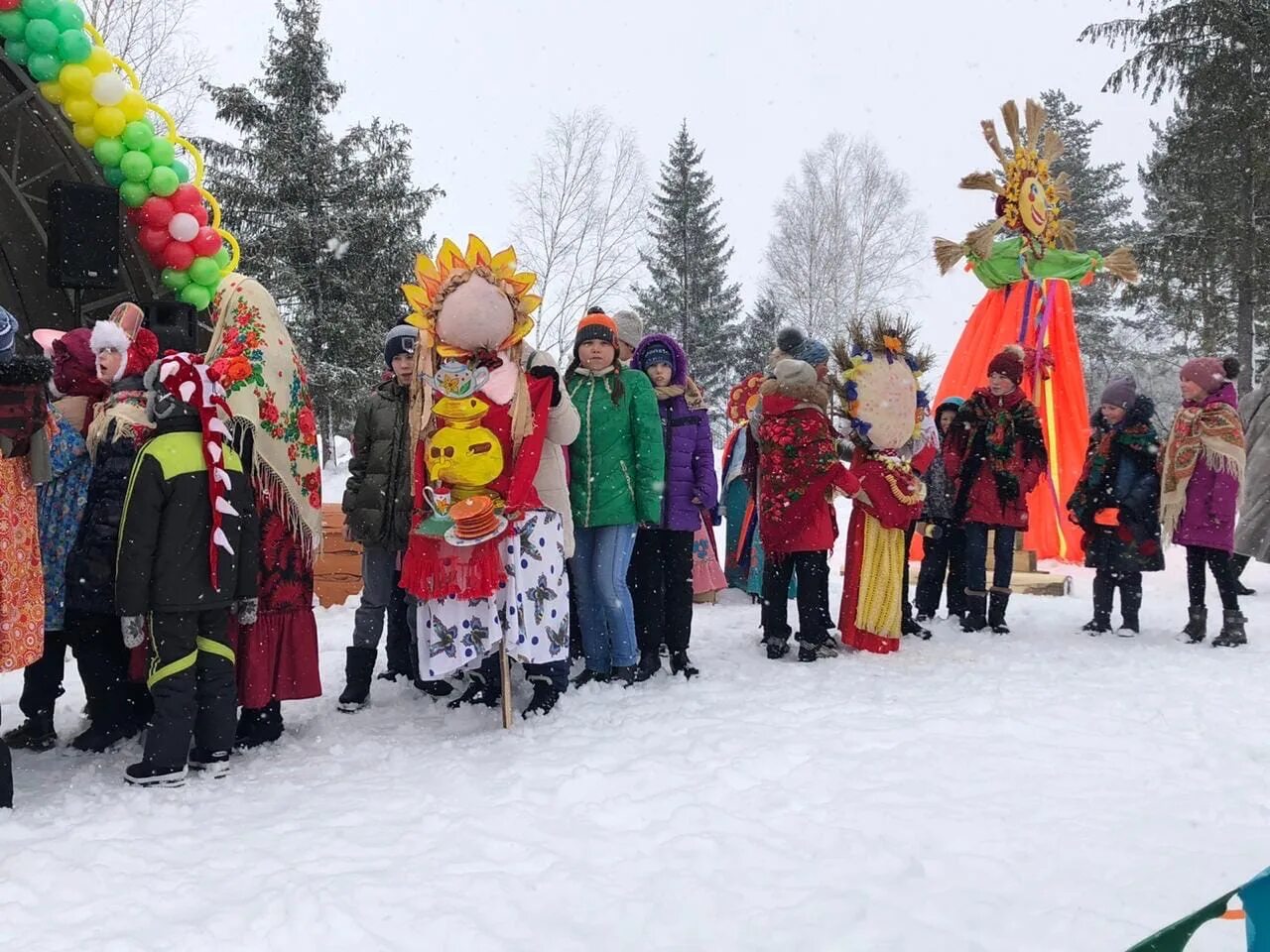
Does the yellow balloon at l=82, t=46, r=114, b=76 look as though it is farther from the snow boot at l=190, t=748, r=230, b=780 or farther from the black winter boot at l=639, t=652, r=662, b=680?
the black winter boot at l=639, t=652, r=662, b=680

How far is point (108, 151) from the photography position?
6461 millimetres

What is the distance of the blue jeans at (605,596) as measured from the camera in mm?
4844

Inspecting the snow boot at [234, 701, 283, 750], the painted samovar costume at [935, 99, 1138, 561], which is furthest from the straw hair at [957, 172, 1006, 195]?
the snow boot at [234, 701, 283, 750]

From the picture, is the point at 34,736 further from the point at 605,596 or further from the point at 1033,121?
the point at 1033,121

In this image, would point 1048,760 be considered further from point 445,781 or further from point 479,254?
point 479,254

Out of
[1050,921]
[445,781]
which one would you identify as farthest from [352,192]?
[1050,921]

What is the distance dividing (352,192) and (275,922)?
59.9 ft

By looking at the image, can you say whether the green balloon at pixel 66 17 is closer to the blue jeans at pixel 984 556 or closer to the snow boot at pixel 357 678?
the snow boot at pixel 357 678

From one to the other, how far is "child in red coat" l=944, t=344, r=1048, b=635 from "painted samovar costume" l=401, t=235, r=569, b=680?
349 cm

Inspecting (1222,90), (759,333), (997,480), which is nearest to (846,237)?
(759,333)

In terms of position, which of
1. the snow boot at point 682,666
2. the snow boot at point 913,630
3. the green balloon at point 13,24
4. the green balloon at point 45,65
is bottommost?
the snow boot at point 682,666

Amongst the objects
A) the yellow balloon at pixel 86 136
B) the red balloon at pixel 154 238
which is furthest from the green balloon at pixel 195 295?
the yellow balloon at pixel 86 136

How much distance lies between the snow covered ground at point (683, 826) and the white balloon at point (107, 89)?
399 cm

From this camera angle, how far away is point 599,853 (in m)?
2.84
